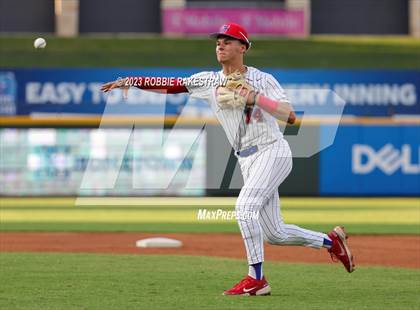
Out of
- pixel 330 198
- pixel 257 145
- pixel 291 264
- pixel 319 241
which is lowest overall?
pixel 330 198

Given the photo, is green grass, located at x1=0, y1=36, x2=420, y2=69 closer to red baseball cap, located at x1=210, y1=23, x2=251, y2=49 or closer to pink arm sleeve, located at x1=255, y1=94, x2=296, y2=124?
red baseball cap, located at x1=210, y1=23, x2=251, y2=49

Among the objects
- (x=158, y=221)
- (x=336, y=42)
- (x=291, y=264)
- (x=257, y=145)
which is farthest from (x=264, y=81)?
(x=336, y=42)

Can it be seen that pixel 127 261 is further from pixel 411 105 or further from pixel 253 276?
pixel 411 105

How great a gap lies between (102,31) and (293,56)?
8.69 metres

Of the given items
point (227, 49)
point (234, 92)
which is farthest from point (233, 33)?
point (234, 92)

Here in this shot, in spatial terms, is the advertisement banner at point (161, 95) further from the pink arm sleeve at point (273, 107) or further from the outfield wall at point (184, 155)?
the pink arm sleeve at point (273, 107)

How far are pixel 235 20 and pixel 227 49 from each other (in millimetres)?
32303

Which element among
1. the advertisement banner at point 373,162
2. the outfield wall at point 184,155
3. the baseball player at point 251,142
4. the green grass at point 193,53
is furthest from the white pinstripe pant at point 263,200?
the green grass at point 193,53

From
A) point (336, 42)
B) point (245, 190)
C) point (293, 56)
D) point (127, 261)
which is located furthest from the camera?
point (336, 42)

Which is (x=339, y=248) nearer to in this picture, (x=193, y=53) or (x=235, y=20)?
(x=193, y=53)

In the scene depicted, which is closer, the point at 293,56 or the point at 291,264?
the point at 291,264

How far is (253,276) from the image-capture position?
29.1 ft

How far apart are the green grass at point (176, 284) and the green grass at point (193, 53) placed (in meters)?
23.0

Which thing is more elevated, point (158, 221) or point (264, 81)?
point (264, 81)
